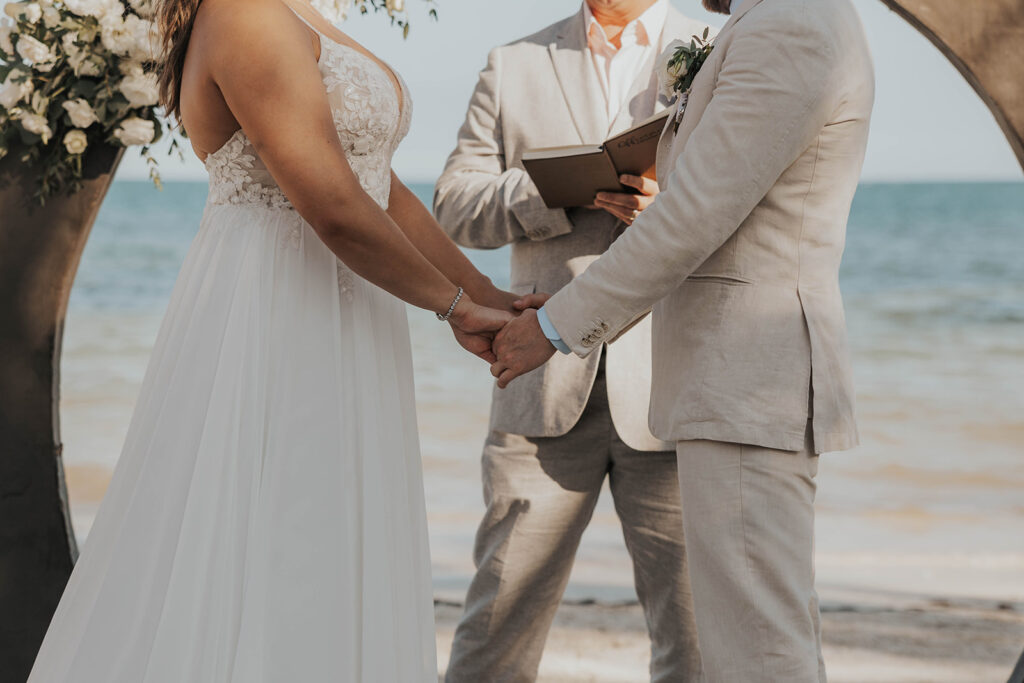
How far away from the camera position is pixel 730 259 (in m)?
1.76

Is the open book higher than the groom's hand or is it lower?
higher

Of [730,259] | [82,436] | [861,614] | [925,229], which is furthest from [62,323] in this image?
[925,229]

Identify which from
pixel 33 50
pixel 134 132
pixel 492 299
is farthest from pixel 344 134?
pixel 33 50

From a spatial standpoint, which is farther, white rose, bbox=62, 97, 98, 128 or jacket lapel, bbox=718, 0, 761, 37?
white rose, bbox=62, 97, 98, 128

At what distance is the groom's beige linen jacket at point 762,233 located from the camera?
165 centimetres

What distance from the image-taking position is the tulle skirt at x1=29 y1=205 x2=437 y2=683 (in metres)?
1.70

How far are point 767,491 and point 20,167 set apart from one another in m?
2.01

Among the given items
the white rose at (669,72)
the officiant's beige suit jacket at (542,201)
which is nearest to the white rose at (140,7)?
the officiant's beige suit jacket at (542,201)

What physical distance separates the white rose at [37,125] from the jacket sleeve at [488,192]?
975 millimetres

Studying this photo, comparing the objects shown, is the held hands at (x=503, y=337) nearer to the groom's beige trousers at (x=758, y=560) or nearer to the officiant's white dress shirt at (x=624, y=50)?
the groom's beige trousers at (x=758, y=560)

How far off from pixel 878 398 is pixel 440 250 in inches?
385

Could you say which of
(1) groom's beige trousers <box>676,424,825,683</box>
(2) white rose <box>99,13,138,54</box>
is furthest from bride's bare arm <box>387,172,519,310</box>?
(2) white rose <box>99,13,138,54</box>

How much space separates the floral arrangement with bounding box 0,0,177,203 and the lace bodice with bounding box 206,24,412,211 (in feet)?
2.65

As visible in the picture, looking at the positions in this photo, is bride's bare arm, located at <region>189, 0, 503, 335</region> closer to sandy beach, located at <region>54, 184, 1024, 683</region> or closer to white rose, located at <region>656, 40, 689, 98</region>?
white rose, located at <region>656, 40, 689, 98</region>
